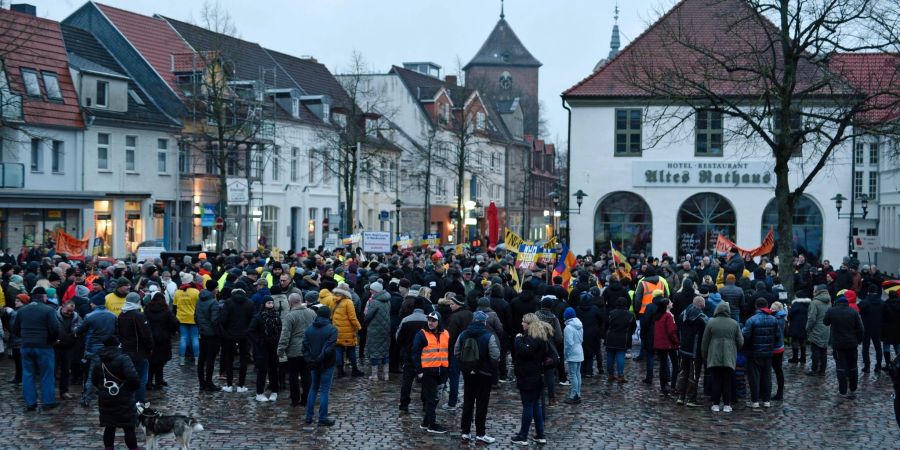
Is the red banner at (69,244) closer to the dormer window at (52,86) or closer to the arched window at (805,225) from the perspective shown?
the dormer window at (52,86)

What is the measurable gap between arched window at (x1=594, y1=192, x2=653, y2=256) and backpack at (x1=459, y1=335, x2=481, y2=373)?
28763 mm

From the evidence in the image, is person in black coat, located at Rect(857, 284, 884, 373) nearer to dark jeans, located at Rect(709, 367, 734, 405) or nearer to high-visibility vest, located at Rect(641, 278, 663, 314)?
high-visibility vest, located at Rect(641, 278, 663, 314)

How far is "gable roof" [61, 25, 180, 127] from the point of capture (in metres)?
40.8

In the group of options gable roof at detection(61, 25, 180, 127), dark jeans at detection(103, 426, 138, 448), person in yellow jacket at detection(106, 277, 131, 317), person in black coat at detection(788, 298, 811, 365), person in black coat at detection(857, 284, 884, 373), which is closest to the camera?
dark jeans at detection(103, 426, 138, 448)

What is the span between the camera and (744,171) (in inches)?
1549

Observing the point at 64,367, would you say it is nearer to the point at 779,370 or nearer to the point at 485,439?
the point at 485,439

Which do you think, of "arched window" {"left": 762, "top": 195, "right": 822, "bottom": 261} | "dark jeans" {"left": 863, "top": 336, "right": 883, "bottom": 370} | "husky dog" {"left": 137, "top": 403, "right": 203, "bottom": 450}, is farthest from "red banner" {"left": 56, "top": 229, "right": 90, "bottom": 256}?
"arched window" {"left": 762, "top": 195, "right": 822, "bottom": 261}

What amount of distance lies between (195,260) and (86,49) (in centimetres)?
2315

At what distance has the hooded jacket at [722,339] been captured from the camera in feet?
46.6

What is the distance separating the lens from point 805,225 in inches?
1553

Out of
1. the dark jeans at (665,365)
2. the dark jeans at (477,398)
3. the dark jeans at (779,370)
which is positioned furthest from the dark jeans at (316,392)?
the dark jeans at (779,370)

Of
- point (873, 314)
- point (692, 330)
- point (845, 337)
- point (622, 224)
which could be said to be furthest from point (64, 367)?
point (622, 224)

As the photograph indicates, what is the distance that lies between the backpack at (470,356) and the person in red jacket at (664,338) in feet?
15.1

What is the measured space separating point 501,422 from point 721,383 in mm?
3385
